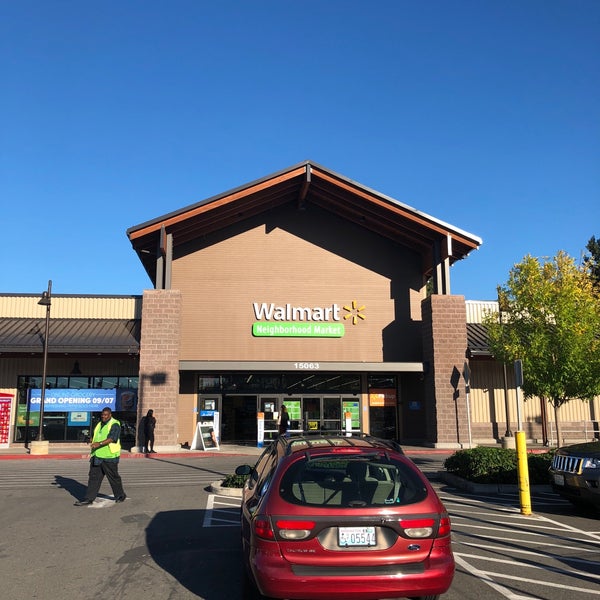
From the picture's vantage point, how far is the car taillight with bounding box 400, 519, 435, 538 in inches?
175

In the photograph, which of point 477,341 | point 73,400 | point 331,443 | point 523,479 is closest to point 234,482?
point 523,479

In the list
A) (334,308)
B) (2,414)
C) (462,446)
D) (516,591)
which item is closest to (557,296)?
(462,446)

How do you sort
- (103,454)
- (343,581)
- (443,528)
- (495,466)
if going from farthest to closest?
(495,466), (103,454), (443,528), (343,581)

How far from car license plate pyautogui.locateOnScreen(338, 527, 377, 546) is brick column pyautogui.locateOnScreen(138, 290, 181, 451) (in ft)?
61.4

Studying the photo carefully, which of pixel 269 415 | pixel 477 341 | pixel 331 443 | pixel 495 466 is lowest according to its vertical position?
pixel 495 466

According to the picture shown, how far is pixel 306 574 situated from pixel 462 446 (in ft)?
66.3

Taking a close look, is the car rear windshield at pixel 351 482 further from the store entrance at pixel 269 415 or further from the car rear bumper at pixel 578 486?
the store entrance at pixel 269 415

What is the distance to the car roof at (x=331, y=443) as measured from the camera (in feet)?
16.9

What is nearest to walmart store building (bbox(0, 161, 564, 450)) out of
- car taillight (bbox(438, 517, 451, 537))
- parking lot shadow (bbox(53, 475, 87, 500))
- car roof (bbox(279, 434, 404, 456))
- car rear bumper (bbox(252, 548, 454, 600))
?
parking lot shadow (bbox(53, 475, 87, 500))

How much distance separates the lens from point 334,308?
84.6ft

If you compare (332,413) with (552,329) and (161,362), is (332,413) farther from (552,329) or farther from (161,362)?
(552,329)

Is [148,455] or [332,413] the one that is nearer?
[148,455]

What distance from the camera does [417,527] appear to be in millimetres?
4461

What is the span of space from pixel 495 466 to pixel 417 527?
27.5 ft
